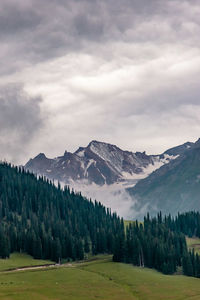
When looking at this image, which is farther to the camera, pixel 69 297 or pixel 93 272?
pixel 93 272

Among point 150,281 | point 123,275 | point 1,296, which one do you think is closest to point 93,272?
point 123,275

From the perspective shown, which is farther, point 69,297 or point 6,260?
point 6,260

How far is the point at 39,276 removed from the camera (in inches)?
5472

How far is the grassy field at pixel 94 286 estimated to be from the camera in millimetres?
112750

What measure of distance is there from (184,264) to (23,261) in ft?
208

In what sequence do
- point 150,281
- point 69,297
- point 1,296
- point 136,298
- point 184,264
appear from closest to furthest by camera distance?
1. point 1,296
2. point 69,297
3. point 136,298
4. point 150,281
5. point 184,264

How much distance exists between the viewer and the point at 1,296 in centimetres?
10388

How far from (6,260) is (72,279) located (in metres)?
68.6

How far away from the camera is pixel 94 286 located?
418 ft

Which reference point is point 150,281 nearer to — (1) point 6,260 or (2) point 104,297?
(2) point 104,297

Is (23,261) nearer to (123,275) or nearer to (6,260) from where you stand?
(6,260)

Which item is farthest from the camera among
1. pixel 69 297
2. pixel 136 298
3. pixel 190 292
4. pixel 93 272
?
pixel 93 272

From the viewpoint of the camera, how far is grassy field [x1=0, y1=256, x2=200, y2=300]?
113 metres

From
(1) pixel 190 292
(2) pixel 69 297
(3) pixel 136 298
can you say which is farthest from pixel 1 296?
(1) pixel 190 292
